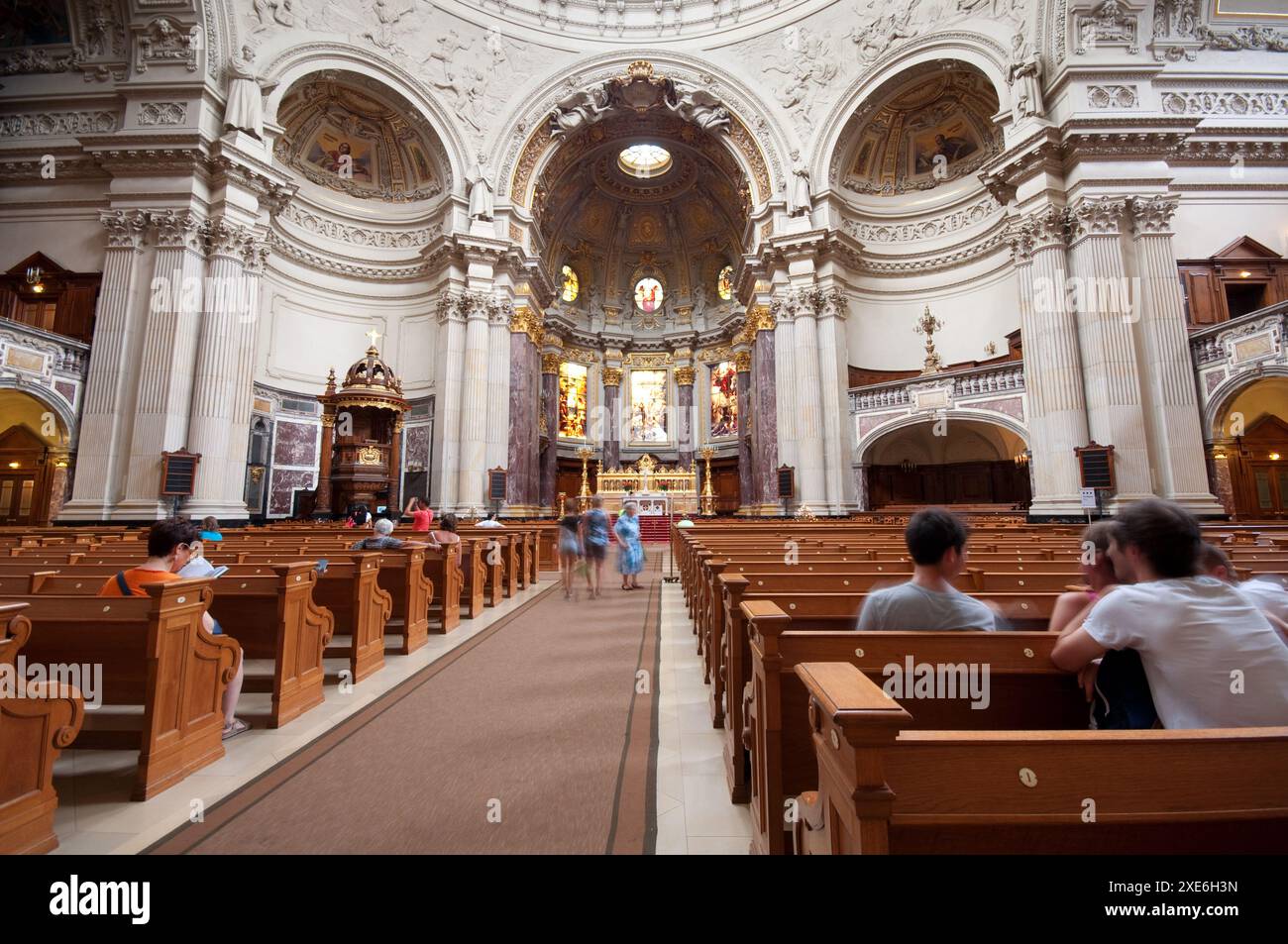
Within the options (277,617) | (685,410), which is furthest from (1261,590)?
(685,410)

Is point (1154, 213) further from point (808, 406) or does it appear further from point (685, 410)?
point (685, 410)

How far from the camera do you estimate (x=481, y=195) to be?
57.4 ft

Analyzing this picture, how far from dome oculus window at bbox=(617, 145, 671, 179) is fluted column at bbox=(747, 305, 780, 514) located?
955cm

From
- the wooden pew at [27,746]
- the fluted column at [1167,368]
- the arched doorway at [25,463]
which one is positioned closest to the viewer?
the wooden pew at [27,746]

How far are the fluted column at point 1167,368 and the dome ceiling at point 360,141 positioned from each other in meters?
18.6

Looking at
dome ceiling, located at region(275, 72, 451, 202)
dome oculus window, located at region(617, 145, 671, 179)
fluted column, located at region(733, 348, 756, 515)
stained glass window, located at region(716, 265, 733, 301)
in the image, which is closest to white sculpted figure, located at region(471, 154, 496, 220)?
dome ceiling, located at region(275, 72, 451, 202)

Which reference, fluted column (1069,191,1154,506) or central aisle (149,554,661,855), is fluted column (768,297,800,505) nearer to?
fluted column (1069,191,1154,506)

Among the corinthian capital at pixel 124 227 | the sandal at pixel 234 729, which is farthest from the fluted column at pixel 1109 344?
the corinthian capital at pixel 124 227

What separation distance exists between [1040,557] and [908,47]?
683 inches

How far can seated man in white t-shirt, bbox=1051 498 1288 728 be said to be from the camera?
145 cm

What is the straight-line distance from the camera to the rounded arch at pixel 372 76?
Answer: 48.3 feet

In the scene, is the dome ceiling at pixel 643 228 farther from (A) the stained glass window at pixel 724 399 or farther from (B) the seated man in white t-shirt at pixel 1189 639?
(B) the seated man in white t-shirt at pixel 1189 639

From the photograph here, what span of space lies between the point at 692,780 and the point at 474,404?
15599 mm
